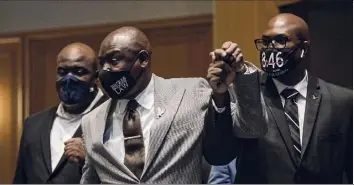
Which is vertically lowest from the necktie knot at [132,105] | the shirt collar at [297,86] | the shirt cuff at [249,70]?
the necktie knot at [132,105]

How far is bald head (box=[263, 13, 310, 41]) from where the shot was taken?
6.04 feet

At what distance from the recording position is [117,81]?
1790 millimetres

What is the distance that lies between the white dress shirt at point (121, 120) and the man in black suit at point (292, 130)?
0.50 feet

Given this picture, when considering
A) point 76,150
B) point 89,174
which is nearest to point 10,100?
point 76,150

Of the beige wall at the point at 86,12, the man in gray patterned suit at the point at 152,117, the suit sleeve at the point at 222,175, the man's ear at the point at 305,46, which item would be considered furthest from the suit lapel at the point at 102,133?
the beige wall at the point at 86,12

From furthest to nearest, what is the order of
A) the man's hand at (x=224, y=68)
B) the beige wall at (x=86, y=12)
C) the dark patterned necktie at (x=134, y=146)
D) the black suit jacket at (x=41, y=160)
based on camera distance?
the beige wall at (x=86, y=12)
the black suit jacket at (x=41, y=160)
the dark patterned necktie at (x=134, y=146)
the man's hand at (x=224, y=68)

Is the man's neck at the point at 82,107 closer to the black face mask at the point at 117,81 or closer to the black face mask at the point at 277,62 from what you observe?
the black face mask at the point at 117,81

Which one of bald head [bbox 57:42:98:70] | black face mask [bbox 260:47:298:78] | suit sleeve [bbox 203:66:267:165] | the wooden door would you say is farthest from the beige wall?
suit sleeve [bbox 203:66:267:165]

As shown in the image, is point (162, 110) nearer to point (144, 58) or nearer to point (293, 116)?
point (144, 58)

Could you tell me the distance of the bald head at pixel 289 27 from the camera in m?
1.84

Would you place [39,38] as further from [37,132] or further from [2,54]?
[37,132]

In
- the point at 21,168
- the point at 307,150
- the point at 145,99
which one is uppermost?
the point at 145,99

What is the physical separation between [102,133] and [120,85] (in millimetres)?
120

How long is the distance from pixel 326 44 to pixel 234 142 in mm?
620
